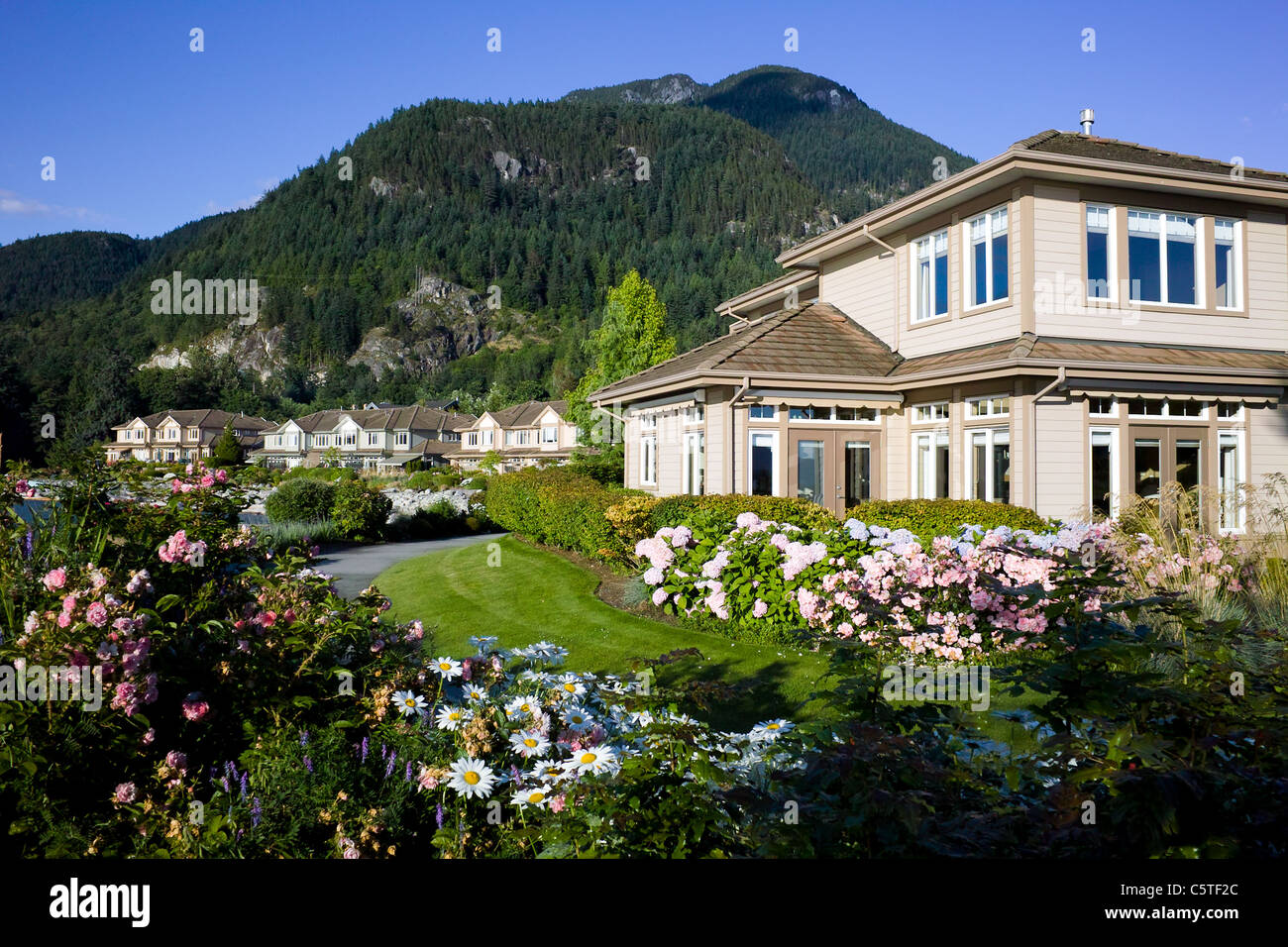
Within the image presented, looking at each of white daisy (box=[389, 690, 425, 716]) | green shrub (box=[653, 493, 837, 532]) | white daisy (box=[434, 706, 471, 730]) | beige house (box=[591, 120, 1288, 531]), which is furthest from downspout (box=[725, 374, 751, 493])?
white daisy (box=[434, 706, 471, 730])

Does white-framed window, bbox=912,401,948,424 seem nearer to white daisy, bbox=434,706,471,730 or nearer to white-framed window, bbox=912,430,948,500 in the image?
white-framed window, bbox=912,430,948,500

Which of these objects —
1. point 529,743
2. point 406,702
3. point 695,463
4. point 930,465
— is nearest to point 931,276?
point 930,465

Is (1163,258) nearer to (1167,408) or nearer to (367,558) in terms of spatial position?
(1167,408)

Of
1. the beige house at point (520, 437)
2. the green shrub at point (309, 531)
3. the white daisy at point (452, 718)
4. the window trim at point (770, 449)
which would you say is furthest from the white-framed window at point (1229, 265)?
the beige house at point (520, 437)

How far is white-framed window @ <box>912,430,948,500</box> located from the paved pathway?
10403 millimetres

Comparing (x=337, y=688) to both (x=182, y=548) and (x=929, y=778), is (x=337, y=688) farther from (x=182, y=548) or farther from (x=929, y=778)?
(x=929, y=778)

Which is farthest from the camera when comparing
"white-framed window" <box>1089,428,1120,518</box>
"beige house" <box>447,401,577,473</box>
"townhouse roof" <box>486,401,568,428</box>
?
"townhouse roof" <box>486,401,568,428</box>

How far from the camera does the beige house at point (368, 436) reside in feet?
342

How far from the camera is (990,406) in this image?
14438 millimetres

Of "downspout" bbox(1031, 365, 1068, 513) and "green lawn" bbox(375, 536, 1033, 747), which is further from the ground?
"downspout" bbox(1031, 365, 1068, 513)

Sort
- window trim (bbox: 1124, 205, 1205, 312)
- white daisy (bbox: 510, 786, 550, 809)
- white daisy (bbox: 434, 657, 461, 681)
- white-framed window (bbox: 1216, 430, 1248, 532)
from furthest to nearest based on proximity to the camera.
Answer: white-framed window (bbox: 1216, 430, 1248, 532) → window trim (bbox: 1124, 205, 1205, 312) → white daisy (bbox: 434, 657, 461, 681) → white daisy (bbox: 510, 786, 550, 809)

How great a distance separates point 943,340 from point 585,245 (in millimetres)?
164350

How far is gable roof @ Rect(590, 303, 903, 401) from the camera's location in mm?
15742

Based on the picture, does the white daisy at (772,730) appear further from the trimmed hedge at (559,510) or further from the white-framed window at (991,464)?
the white-framed window at (991,464)
